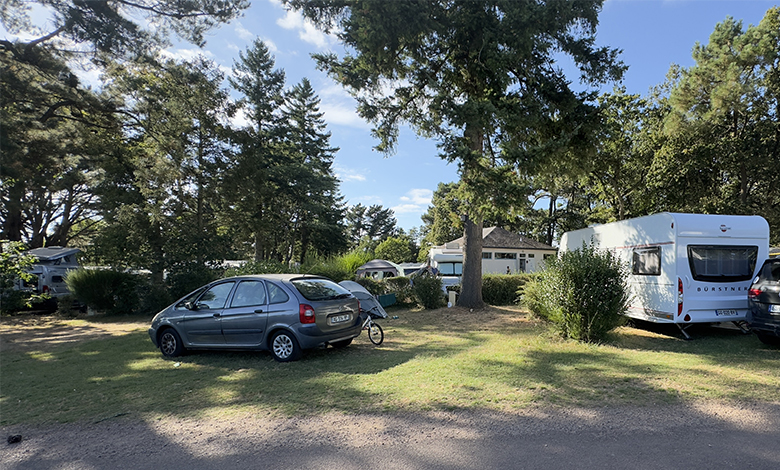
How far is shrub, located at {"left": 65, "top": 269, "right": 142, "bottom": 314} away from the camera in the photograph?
50.4 feet

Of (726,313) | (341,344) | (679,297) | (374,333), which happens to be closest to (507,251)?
Answer: (726,313)

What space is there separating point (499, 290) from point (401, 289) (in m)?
3.82

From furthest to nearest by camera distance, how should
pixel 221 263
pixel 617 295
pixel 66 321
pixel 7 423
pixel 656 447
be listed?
pixel 221 263, pixel 66 321, pixel 617 295, pixel 7 423, pixel 656 447

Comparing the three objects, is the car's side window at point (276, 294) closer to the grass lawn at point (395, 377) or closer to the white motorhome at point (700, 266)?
the grass lawn at point (395, 377)

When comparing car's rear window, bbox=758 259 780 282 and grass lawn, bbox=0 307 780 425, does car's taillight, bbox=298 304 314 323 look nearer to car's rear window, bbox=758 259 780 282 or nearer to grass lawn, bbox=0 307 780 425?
grass lawn, bbox=0 307 780 425

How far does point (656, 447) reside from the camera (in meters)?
3.54

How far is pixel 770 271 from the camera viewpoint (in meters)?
7.38

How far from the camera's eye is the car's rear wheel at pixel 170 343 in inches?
308

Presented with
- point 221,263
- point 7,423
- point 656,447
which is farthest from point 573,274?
point 221,263

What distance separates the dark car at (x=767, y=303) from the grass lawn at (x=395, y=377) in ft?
1.25

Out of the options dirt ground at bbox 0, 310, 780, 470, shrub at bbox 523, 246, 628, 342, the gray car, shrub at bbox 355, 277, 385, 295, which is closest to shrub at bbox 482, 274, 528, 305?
shrub at bbox 355, 277, 385, 295

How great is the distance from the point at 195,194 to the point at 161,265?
129 inches

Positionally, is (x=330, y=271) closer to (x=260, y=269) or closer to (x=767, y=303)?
(x=260, y=269)

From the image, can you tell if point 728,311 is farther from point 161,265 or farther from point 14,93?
point 14,93
